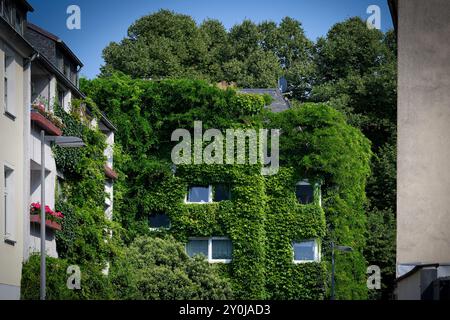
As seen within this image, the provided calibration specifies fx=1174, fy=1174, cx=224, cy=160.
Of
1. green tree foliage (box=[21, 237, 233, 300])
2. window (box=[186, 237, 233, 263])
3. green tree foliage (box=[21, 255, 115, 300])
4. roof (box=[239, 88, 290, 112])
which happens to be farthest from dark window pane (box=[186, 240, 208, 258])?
green tree foliage (box=[21, 255, 115, 300])

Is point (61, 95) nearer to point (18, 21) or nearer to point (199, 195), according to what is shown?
point (18, 21)

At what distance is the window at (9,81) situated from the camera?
101ft

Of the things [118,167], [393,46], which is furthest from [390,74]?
[118,167]

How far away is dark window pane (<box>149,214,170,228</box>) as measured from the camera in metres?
55.0

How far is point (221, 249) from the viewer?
5472 centimetres

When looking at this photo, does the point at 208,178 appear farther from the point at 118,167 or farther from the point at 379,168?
the point at 379,168

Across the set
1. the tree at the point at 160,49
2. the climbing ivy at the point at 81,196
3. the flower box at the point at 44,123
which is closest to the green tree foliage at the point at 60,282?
the climbing ivy at the point at 81,196

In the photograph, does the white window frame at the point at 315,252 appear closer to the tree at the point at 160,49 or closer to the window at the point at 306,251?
the window at the point at 306,251

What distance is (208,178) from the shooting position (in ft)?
183

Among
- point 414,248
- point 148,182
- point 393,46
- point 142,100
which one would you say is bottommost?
point 414,248

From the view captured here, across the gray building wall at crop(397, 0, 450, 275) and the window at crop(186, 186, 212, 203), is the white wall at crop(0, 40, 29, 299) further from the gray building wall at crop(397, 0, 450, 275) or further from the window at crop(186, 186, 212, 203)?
the window at crop(186, 186, 212, 203)

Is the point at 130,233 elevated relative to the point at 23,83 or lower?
lower

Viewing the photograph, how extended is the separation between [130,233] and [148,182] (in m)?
2.87

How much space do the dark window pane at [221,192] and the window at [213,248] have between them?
6.56ft
